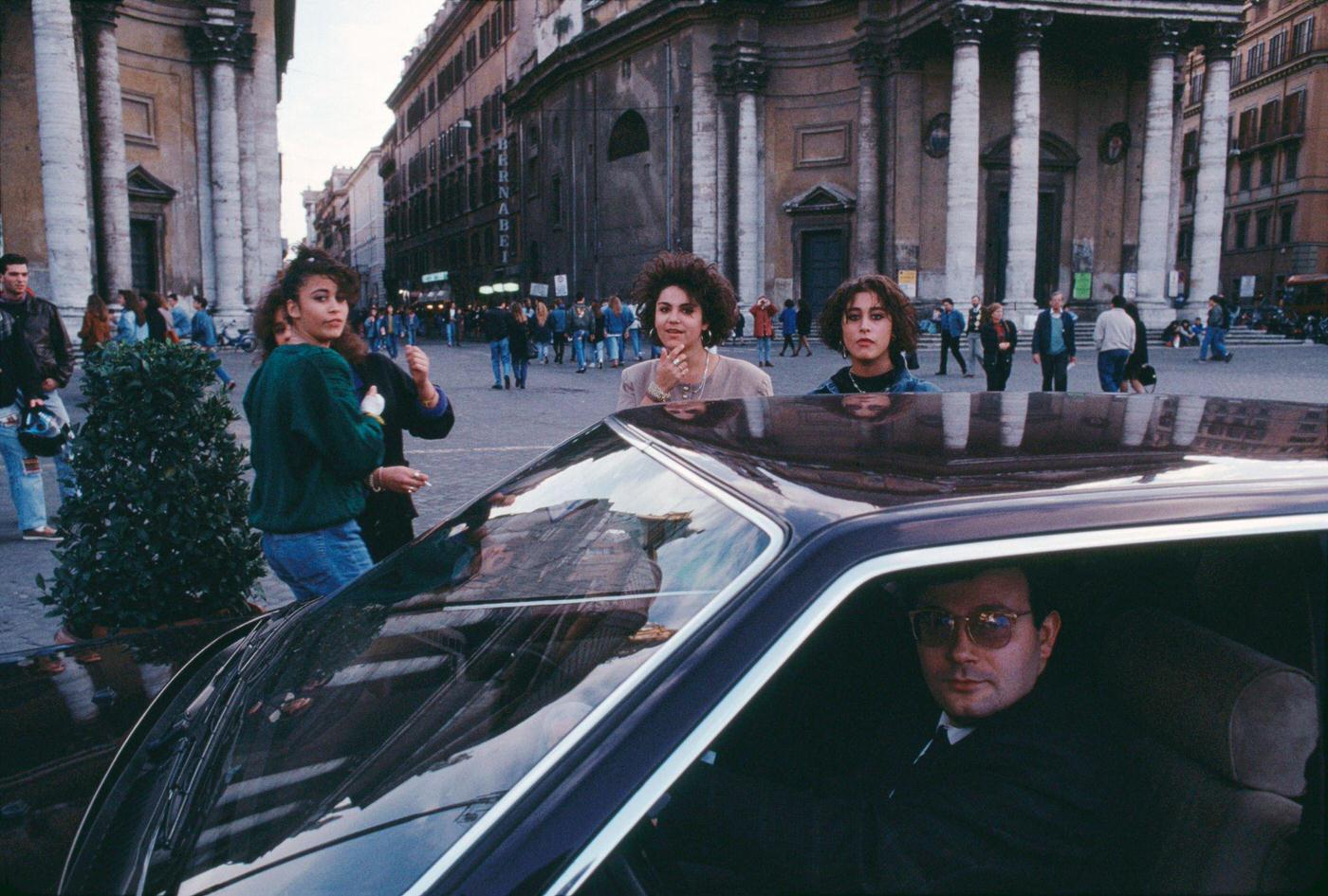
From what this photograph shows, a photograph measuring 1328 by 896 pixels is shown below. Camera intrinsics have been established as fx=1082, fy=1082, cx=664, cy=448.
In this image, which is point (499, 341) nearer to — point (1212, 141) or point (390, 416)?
point (390, 416)

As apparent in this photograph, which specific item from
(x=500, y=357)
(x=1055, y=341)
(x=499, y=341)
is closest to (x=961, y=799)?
(x=1055, y=341)

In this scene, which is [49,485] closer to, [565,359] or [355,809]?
[355,809]

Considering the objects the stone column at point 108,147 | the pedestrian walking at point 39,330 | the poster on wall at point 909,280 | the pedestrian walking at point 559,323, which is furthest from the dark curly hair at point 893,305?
the poster on wall at point 909,280

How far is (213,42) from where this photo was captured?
29031 mm

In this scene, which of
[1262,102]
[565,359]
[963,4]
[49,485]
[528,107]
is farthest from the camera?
[1262,102]

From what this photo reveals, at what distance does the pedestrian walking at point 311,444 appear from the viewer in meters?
3.29

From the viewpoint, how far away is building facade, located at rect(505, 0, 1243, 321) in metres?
29.9

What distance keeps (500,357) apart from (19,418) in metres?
12.1

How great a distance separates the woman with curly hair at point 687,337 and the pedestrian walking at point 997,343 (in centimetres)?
1290

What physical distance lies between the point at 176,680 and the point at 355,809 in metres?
1.05

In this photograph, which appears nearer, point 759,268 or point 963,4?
point 963,4

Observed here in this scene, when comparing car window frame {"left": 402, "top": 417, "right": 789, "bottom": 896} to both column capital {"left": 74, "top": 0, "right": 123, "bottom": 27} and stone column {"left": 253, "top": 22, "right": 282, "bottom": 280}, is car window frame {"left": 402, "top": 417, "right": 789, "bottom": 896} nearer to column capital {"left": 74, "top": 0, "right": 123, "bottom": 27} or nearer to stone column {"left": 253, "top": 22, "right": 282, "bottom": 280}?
column capital {"left": 74, "top": 0, "right": 123, "bottom": 27}

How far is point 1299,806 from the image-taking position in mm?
1534

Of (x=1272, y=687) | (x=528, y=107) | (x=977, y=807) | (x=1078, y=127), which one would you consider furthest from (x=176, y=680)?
(x=528, y=107)
